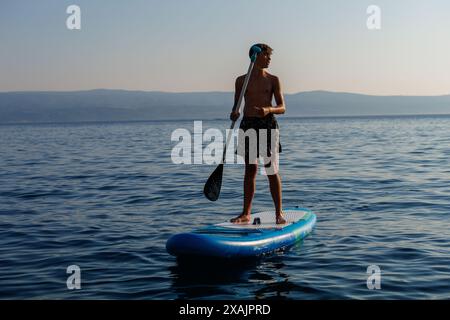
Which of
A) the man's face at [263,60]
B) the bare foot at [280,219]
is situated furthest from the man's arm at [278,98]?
the bare foot at [280,219]

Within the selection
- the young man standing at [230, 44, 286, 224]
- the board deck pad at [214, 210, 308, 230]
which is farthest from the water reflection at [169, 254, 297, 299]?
the young man standing at [230, 44, 286, 224]

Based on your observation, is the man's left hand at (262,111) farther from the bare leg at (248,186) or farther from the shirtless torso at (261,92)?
the bare leg at (248,186)

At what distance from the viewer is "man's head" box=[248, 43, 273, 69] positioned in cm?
775

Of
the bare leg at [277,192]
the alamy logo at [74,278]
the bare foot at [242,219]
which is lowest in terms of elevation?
the alamy logo at [74,278]

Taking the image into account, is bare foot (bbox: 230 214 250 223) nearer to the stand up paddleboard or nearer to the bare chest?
the stand up paddleboard

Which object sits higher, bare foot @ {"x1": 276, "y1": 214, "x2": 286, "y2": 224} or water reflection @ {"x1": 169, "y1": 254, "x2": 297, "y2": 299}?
bare foot @ {"x1": 276, "y1": 214, "x2": 286, "y2": 224}

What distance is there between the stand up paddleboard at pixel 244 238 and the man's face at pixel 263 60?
2178 millimetres

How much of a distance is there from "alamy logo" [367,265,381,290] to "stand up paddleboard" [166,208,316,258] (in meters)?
1.32

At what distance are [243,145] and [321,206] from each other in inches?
147

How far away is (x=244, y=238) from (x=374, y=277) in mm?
1669

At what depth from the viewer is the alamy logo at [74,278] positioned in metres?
6.26

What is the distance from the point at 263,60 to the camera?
778 centimetres
